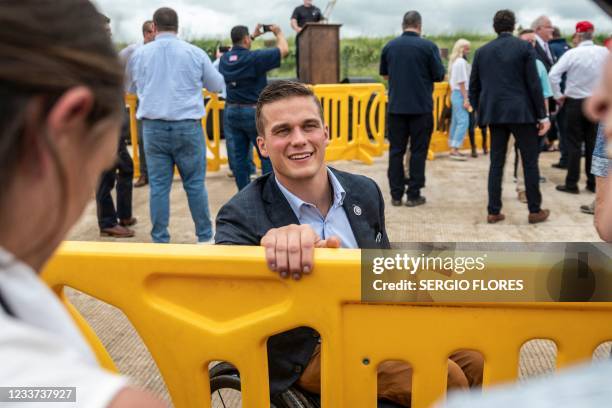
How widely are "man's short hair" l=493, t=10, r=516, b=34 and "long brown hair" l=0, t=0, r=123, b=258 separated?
5366 mm

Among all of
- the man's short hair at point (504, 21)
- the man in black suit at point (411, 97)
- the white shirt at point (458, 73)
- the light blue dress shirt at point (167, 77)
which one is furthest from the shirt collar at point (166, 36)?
the white shirt at point (458, 73)

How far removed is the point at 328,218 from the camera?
2299 millimetres

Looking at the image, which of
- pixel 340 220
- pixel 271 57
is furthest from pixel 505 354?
pixel 271 57

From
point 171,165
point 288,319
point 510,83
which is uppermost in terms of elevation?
point 510,83

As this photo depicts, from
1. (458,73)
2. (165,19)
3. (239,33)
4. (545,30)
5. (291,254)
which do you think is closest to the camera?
(291,254)

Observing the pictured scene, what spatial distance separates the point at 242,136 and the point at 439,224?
2217mm

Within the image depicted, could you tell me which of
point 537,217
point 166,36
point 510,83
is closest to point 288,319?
point 166,36

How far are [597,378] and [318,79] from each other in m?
9.44

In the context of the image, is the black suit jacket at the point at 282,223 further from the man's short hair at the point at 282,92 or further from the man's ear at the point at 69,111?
the man's ear at the point at 69,111

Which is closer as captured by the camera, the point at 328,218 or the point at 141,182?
the point at 328,218

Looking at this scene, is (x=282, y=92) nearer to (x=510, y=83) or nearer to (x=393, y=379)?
(x=393, y=379)

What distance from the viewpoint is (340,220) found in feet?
7.57

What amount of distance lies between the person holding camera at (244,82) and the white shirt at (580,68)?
3.08m

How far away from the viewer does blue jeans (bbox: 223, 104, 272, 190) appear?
6277 millimetres
